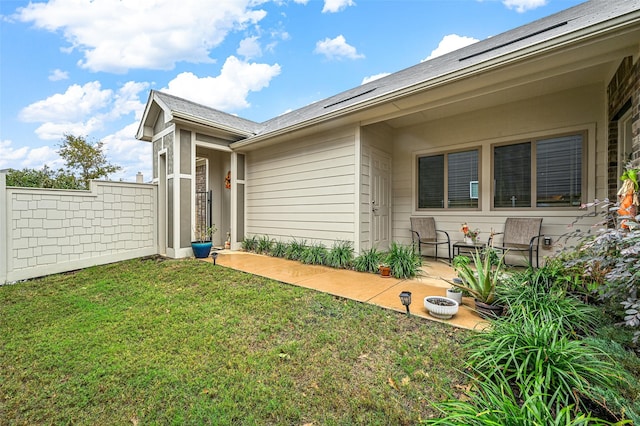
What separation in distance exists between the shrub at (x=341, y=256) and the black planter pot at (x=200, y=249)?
9.64ft

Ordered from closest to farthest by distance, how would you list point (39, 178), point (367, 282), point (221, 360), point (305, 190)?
1. point (221, 360)
2. point (367, 282)
3. point (305, 190)
4. point (39, 178)

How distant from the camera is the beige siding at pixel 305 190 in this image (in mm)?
5363

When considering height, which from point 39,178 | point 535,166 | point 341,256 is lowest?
point 341,256

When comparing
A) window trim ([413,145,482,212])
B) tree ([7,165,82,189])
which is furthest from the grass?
tree ([7,165,82,189])

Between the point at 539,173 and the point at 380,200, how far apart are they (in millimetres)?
2844

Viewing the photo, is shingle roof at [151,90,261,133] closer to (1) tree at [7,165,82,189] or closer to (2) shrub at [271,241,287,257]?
(2) shrub at [271,241,287,257]

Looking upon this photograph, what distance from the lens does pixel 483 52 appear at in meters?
4.46

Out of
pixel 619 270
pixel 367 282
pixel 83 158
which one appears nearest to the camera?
pixel 619 270

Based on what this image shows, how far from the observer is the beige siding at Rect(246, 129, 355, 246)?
5363 millimetres

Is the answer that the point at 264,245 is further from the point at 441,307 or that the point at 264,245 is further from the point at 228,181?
the point at 441,307

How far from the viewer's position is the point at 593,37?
272 cm

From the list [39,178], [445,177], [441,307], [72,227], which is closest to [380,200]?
[445,177]

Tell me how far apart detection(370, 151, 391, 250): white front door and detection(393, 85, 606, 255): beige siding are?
0.33 m

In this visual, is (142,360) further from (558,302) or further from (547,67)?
(547,67)
